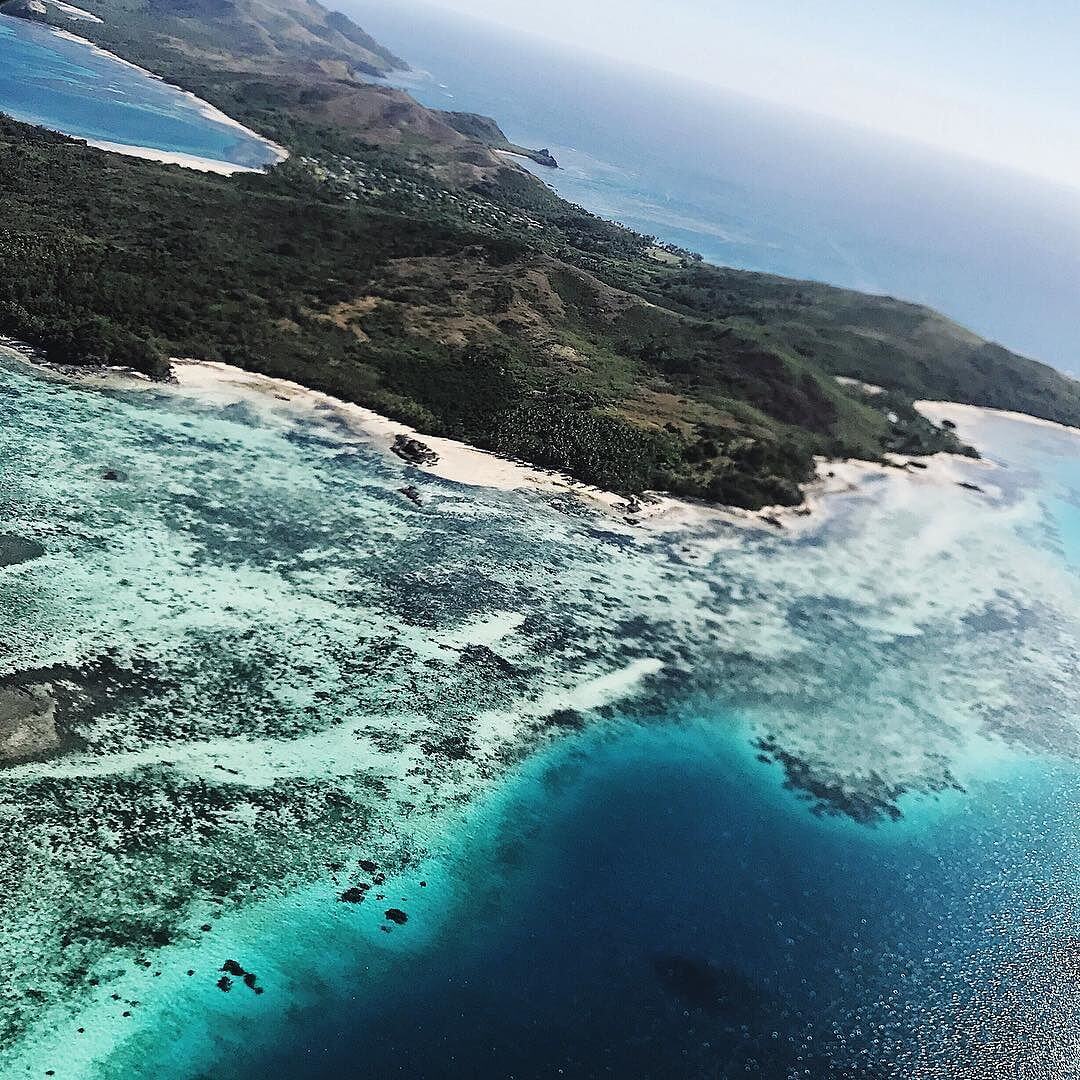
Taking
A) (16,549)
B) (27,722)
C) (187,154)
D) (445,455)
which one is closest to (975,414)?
(445,455)

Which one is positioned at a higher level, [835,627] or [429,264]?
[429,264]

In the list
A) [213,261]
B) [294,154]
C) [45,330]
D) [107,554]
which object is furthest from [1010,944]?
[294,154]

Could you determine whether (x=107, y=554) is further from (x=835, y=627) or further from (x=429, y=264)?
(x=429, y=264)

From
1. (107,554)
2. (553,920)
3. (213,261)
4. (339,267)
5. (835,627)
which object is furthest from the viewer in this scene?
(339,267)

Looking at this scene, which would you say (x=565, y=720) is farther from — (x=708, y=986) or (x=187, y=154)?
(x=187, y=154)

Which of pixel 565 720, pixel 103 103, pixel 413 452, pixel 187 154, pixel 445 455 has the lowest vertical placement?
pixel 565 720

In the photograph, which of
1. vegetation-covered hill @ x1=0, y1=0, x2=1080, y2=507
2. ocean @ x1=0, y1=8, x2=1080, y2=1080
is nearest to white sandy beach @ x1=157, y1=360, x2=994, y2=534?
vegetation-covered hill @ x1=0, y1=0, x2=1080, y2=507
